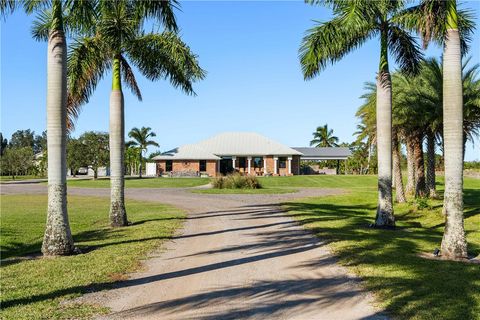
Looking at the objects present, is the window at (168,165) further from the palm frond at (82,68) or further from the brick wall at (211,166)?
the palm frond at (82,68)

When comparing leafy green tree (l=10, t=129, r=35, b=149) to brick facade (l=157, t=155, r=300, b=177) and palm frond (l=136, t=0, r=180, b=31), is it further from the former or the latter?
palm frond (l=136, t=0, r=180, b=31)

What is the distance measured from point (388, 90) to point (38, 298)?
417 inches

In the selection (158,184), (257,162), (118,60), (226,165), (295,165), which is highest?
(118,60)

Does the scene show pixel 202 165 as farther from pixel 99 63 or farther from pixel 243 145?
pixel 99 63

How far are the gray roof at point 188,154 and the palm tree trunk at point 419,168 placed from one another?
1273 inches

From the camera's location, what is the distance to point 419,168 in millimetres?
23609

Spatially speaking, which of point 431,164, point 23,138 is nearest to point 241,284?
point 431,164

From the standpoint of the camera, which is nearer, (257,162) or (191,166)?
(191,166)

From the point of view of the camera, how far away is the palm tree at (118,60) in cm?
1372

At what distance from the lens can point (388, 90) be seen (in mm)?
13008

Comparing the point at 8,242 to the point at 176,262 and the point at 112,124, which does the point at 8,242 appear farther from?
the point at 176,262

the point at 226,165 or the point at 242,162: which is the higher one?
the point at 242,162

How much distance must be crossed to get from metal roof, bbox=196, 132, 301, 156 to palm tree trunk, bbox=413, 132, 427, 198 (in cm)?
3053

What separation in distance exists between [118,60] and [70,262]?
759 centimetres
